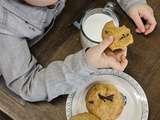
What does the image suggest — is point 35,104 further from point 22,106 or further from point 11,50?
point 11,50

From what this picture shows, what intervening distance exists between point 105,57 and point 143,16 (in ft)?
0.62

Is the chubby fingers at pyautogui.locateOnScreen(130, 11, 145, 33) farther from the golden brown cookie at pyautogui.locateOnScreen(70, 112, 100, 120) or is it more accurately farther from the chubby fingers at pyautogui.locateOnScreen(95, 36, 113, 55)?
the golden brown cookie at pyautogui.locateOnScreen(70, 112, 100, 120)

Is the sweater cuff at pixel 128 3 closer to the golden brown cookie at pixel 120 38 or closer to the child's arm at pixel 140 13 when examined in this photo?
the child's arm at pixel 140 13

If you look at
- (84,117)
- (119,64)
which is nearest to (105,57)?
(119,64)

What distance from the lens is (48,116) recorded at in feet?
2.73

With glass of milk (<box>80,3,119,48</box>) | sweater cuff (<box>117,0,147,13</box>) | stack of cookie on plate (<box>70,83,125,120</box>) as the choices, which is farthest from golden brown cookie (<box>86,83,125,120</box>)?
sweater cuff (<box>117,0,147,13</box>)

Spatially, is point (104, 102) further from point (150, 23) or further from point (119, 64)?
point (150, 23)

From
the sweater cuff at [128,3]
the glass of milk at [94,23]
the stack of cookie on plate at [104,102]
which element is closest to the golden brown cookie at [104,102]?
the stack of cookie on plate at [104,102]

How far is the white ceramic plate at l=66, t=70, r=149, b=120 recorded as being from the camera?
0.83 m

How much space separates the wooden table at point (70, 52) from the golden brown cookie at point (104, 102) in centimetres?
7

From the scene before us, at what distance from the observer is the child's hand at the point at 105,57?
0.81 metres

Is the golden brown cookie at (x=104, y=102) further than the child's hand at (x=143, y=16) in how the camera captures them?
No

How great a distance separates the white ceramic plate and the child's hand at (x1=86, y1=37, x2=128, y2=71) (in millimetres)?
19

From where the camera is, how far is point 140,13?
37.6 inches
